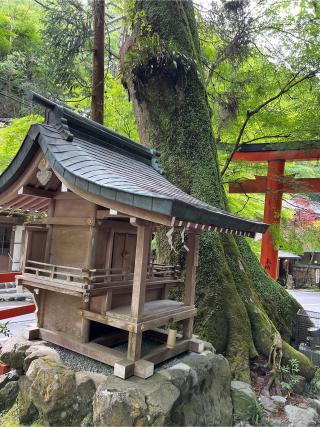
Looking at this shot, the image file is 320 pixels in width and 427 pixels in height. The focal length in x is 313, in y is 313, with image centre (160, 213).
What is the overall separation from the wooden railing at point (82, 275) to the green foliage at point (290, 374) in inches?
105

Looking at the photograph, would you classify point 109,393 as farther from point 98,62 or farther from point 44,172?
point 98,62

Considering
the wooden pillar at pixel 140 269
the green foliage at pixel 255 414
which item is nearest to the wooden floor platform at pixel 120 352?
the wooden pillar at pixel 140 269

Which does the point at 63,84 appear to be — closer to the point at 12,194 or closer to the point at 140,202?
the point at 12,194

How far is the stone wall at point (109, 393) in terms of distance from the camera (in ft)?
9.74

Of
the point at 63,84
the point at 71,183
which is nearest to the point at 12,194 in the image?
the point at 71,183

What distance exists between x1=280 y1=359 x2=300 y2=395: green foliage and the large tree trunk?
20 centimetres

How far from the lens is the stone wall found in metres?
2.97

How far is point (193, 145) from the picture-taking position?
663 centimetres

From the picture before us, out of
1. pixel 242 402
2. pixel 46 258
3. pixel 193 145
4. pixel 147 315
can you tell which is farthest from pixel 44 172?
pixel 242 402

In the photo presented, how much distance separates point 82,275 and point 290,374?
4.16 metres

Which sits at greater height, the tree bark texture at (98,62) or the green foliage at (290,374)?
the tree bark texture at (98,62)

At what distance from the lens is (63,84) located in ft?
24.0

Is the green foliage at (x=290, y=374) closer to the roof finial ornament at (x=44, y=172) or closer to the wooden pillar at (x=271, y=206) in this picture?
the roof finial ornament at (x=44, y=172)

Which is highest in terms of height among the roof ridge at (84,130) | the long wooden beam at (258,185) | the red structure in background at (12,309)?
the long wooden beam at (258,185)
